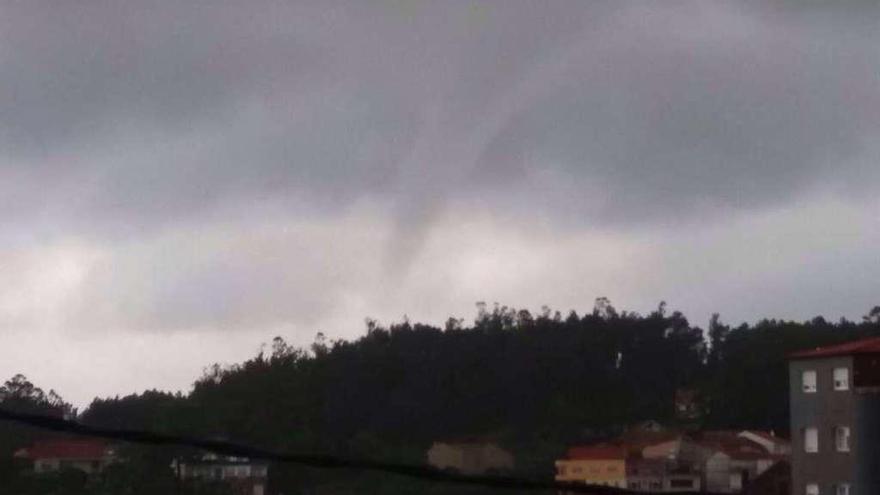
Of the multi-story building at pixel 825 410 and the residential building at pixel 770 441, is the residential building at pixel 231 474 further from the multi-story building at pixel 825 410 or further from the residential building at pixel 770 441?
the residential building at pixel 770 441

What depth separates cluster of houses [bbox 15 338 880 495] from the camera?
33.7 meters

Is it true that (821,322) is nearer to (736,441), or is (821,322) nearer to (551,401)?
(551,401)

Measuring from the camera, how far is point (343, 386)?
74875 mm

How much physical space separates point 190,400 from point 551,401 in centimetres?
2818

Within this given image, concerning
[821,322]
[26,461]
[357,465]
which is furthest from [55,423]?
[821,322]

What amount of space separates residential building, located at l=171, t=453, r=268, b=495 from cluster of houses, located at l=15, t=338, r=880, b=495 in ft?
0.11

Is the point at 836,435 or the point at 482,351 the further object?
the point at 482,351

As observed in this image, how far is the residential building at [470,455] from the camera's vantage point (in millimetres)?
59562

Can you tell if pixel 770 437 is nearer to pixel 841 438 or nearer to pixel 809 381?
pixel 809 381

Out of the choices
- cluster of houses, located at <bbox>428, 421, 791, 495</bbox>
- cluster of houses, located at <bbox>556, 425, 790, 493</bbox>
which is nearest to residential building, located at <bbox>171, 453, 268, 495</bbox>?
cluster of houses, located at <bbox>428, 421, 791, 495</bbox>

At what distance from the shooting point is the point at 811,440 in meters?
48.3

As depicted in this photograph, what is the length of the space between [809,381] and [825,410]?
30.0 feet

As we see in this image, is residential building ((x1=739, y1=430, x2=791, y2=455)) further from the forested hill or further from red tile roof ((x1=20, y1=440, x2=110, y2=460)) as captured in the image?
red tile roof ((x1=20, y1=440, x2=110, y2=460))

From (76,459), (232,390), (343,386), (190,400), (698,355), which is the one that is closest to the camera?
(76,459)
